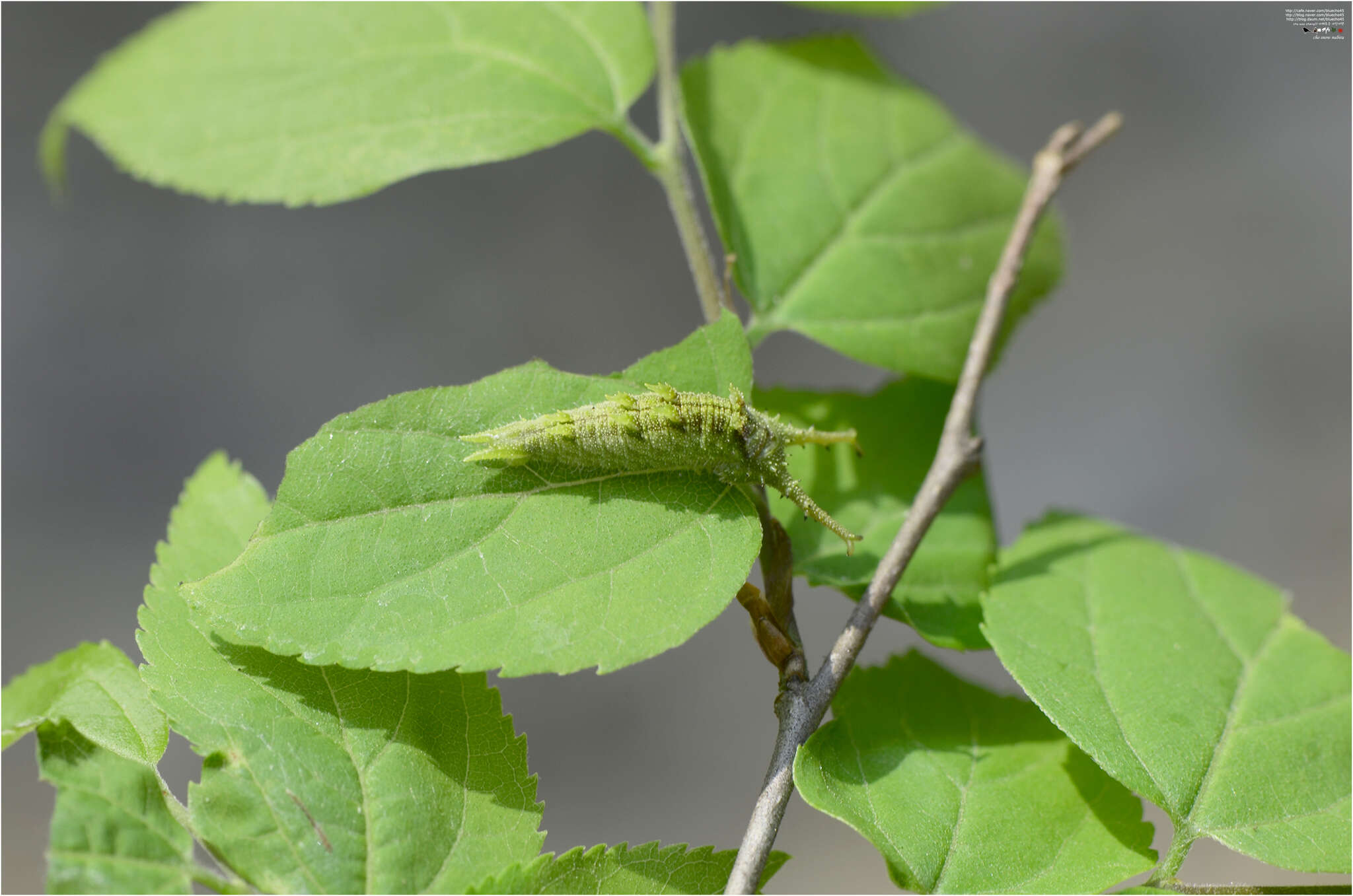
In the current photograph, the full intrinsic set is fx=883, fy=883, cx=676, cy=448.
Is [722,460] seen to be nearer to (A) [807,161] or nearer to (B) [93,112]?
(A) [807,161]

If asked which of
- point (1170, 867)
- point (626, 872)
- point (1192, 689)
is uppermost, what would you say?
point (626, 872)

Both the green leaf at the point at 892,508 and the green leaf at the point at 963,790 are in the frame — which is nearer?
the green leaf at the point at 963,790

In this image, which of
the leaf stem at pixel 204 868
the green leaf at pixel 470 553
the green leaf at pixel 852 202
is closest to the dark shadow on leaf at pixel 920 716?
the green leaf at pixel 470 553

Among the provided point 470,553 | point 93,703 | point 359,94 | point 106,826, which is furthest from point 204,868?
point 359,94

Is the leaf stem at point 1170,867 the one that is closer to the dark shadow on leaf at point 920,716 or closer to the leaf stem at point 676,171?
the dark shadow on leaf at point 920,716

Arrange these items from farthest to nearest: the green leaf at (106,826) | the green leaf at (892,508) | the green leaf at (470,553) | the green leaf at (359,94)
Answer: the green leaf at (359,94), the green leaf at (892,508), the green leaf at (470,553), the green leaf at (106,826)

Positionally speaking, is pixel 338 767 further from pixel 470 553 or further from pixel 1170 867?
pixel 1170 867

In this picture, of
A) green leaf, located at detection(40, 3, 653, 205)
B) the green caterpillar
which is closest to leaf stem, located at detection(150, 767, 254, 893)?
the green caterpillar
